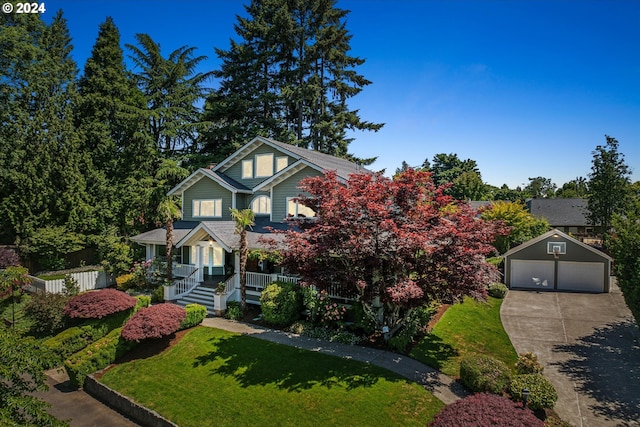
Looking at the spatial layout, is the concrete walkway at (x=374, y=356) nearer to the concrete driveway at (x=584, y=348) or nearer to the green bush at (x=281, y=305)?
the green bush at (x=281, y=305)

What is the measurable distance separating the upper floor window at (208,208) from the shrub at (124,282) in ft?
21.1

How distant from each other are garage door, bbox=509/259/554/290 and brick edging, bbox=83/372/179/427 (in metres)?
23.7

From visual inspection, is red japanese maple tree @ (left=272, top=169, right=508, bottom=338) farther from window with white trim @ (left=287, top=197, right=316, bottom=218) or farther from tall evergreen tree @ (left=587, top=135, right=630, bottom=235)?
tall evergreen tree @ (left=587, top=135, right=630, bottom=235)

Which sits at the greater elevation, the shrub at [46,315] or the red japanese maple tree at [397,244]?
the red japanese maple tree at [397,244]

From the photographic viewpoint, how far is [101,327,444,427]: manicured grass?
35.5ft

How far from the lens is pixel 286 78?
41.8 metres

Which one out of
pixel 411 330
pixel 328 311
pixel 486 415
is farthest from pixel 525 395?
pixel 328 311

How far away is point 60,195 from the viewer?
2828cm

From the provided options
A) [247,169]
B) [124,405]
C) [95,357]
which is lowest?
[124,405]

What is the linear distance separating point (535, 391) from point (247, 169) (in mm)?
21849

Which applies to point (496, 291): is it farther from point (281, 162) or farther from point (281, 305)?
point (281, 162)

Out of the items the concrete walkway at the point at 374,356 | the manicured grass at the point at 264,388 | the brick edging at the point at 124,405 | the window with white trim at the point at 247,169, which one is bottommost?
the brick edging at the point at 124,405

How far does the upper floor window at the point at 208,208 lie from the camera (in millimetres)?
26847

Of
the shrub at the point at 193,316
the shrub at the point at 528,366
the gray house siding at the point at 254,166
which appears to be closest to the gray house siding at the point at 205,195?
the gray house siding at the point at 254,166
